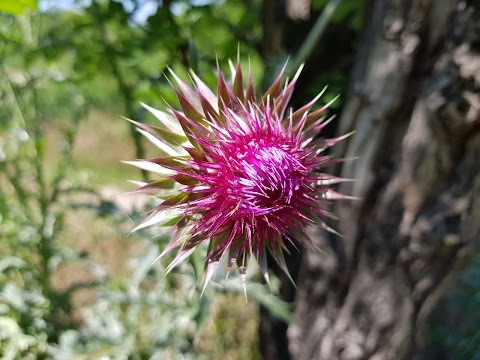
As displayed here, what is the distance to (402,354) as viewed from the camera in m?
2.21

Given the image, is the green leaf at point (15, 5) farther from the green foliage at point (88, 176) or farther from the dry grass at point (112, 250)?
the dry grass at point (112, 250)

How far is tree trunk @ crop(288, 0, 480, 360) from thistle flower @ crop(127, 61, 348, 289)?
0.56 meters

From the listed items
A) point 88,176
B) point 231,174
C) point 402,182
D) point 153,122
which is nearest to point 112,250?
point 88,176

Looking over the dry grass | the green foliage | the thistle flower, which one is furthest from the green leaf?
the dry grass

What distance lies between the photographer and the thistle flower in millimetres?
1348

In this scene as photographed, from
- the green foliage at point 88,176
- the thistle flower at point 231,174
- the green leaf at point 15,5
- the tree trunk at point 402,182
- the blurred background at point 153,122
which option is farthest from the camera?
the green foliage at point 88,176

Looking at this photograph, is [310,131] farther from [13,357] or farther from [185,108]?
[13,357]

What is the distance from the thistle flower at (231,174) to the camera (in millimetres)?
1348

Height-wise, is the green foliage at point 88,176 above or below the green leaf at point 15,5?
below

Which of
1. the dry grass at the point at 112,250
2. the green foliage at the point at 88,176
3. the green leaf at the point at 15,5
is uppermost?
the green leaf at the point at 15,5

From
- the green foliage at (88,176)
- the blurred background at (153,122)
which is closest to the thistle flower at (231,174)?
the blurred background at (153,122)

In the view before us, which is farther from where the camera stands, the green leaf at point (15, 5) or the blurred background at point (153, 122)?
the blurred background at point (153, 122)

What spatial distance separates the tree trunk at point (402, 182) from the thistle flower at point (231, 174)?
0.56m

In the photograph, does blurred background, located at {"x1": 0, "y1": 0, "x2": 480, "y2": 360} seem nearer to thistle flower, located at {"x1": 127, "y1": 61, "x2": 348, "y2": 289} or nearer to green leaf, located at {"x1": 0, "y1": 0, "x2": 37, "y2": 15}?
thistle flower, located at {"x1": 127, "y1": 61, "x2": 348, "y2": 289}
